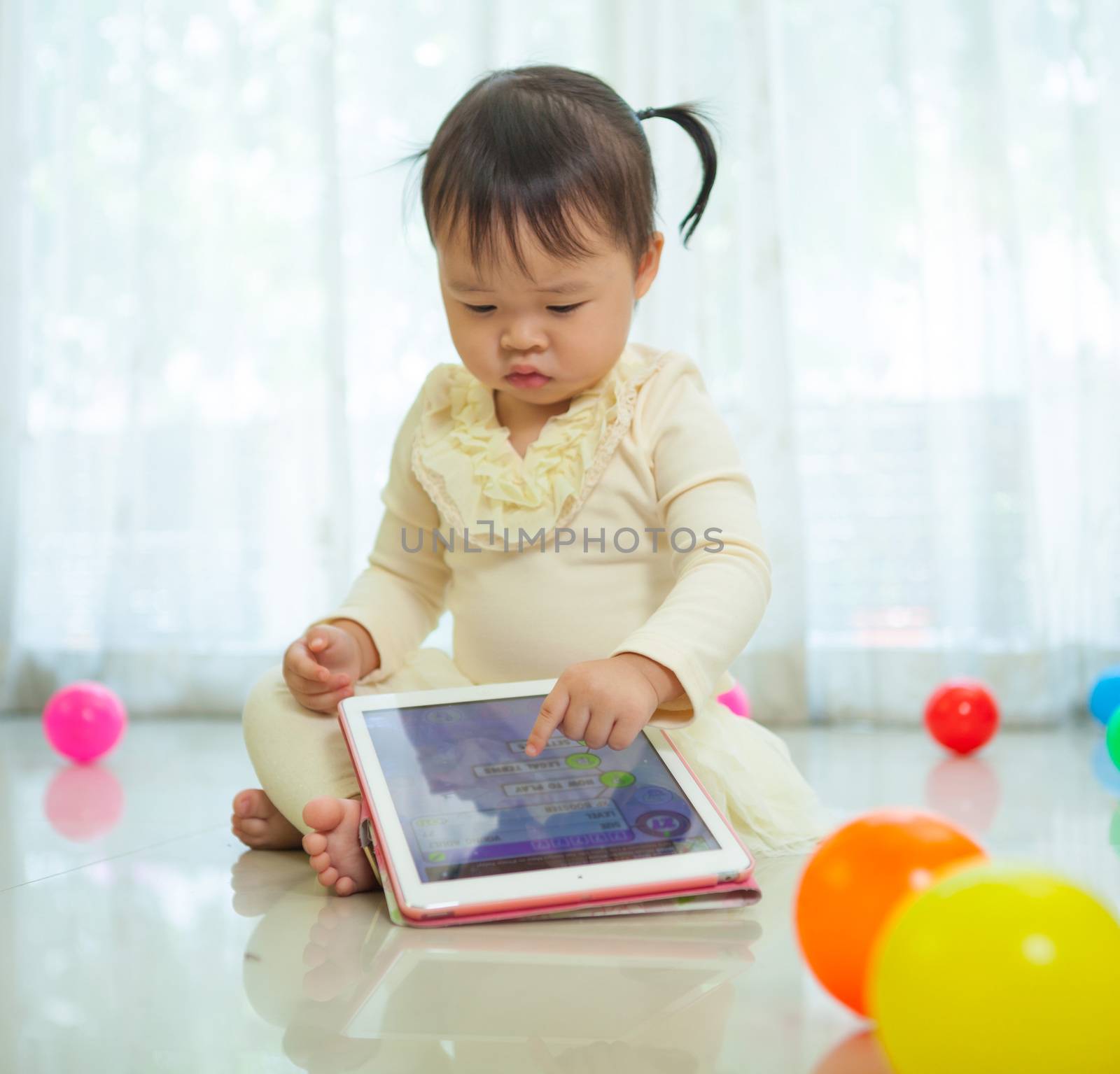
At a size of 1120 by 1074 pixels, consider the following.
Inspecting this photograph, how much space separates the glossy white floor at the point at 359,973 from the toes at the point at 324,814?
0.18ft

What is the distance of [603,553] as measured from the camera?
101 cm

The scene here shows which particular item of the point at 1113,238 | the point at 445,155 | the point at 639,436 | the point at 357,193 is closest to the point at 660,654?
the point at 639,436

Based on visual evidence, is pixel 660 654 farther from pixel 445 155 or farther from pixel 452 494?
pixel 445 155

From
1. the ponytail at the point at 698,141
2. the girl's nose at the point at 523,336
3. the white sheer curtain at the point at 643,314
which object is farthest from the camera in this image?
the white sheer curtain at the point at 643,314

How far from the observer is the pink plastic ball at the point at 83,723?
1419 millimetres

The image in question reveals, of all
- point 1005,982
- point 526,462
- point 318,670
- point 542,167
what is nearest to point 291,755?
point 318,670

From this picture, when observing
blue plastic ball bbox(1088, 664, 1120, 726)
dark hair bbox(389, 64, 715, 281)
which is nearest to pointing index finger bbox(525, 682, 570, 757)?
dark hair bbox(389, 64, 715, 281)

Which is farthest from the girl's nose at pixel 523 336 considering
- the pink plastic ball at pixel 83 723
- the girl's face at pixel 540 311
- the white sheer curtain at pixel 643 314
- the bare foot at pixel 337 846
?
the pink plastic ball at pixel 83 723

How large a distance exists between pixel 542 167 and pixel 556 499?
0.26 meters

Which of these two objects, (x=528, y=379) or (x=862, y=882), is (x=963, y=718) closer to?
(x=528, y=379)

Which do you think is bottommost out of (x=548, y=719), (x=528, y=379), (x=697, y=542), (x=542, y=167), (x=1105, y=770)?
(x=1105, y=770)

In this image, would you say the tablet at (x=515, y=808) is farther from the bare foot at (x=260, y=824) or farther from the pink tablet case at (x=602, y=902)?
the bare foot at (x=260, y=824)

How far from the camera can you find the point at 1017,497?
5.28 feet

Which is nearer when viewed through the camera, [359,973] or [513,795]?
[359,973]
